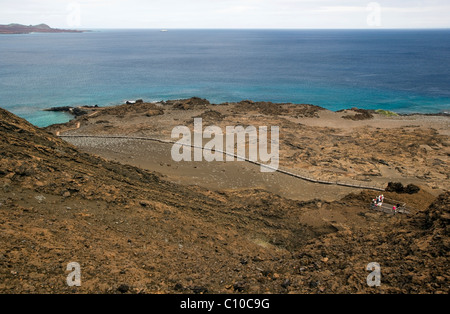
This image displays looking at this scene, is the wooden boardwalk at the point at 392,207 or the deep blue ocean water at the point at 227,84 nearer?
the wooden boardwalk at the point at 392,207

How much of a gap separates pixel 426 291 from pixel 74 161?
1402cm

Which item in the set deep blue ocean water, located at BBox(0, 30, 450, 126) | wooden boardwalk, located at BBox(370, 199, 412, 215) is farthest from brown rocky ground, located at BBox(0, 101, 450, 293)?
deep blue ocean water, located at BBox(0, 30, 450, 126)

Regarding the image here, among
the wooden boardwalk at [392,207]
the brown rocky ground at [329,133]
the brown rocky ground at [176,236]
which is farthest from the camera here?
the brown rocky ground at [329,133]

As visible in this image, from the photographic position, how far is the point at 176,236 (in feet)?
36.8

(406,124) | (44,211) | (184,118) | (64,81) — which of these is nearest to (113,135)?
(184,118)

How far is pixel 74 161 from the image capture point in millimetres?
14633

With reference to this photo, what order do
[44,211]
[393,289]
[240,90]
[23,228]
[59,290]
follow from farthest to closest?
[240,90] → [44,211] → [23,228] → [393,289] → [59,290]

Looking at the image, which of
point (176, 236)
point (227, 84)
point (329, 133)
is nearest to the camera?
point (176, 236)

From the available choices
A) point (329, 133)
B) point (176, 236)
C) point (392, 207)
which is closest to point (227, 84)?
point (329, 133)

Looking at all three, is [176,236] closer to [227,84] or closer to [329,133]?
[329,133]

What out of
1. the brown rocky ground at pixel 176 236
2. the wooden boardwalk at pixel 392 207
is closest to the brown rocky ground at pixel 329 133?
the wooden boardwalk at pixel 392 207

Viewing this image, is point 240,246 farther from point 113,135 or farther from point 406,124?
point 406,124

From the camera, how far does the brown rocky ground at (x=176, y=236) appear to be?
311 inches

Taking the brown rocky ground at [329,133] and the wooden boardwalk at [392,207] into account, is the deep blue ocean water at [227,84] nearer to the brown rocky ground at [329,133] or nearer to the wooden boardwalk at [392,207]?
the brown rocky ground at [329,133]
